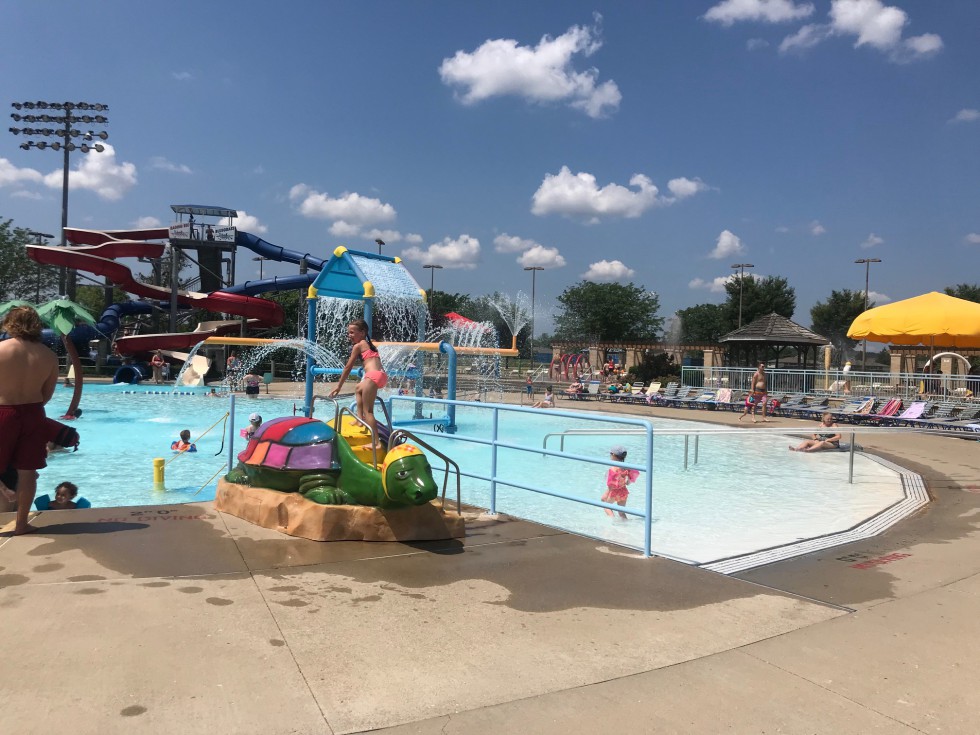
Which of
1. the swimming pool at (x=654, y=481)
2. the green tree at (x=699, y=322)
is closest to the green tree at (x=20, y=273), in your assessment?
the swimming pool at (x=654, y=481)

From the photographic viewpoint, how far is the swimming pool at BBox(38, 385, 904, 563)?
8461 millimetres

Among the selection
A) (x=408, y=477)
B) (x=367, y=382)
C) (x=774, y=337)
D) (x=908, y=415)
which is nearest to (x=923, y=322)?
(x=908, y=415)

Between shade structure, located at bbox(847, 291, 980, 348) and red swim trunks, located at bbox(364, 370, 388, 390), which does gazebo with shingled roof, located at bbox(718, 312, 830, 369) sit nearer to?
shade structure, located at bbox(847, 291, 980, 348)

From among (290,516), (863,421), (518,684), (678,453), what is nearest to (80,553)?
(290,516)

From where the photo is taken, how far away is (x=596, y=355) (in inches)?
1721

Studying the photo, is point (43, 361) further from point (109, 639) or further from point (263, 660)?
point (263, 660)

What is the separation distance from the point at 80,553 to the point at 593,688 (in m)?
3.76

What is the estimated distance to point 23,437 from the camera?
17.1ft

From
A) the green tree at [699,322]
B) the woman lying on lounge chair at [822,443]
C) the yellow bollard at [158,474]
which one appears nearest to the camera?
the yellow bollard at [158,474]

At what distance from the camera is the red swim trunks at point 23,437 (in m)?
5.12

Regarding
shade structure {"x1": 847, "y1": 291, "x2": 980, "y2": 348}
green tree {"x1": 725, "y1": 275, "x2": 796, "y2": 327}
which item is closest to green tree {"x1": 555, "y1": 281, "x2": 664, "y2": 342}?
green tree {"x1": 725, "y1": 275, "x2": 796, "y2": 327}

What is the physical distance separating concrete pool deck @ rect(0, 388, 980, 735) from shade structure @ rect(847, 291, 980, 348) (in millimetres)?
15956

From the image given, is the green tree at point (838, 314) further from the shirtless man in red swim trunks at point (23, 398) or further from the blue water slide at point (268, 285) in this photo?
the shirtless man in red swim trunks at point (23, 398)

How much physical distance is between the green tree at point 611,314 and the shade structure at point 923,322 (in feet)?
141
